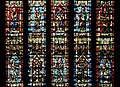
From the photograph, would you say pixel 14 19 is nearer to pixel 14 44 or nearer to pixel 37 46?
pixel 14 44

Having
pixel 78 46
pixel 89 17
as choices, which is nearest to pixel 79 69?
pixel 78 46

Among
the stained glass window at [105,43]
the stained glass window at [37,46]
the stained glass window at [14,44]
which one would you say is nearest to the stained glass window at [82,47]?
the stained glass window at [105,43]

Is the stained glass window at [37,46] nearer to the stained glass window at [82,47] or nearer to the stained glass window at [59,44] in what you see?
the stained glass window at [59,44]

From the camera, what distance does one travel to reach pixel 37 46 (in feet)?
31.1

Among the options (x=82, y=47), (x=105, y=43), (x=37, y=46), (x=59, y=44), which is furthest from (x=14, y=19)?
(x=105, y=43)

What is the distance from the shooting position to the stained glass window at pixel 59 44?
373 inches

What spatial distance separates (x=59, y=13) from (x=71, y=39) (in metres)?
0.57

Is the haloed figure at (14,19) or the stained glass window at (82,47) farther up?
the haloed figure at (14,19)

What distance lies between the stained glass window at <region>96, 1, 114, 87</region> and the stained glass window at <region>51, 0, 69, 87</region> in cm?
62

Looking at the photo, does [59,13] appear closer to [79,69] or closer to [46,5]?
[46,5]

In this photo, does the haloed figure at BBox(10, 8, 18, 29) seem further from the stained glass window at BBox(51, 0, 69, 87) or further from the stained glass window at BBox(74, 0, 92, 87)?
the stained glass window at BBox(74, 0, 92, 87)

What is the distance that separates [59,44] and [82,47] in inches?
17.9

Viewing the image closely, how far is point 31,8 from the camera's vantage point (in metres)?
9.52

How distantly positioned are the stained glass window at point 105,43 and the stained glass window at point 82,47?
0.18 m
